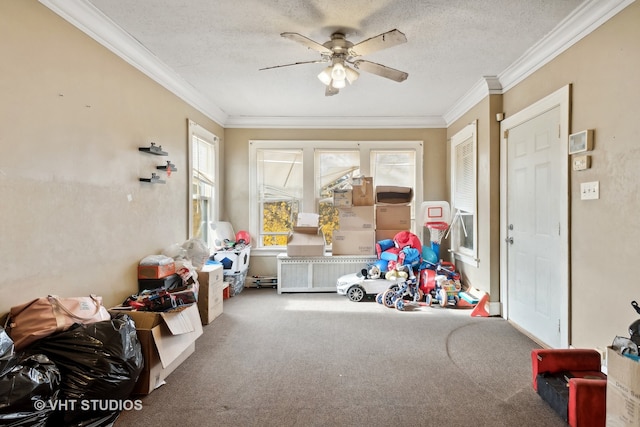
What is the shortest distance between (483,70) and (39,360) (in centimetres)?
427

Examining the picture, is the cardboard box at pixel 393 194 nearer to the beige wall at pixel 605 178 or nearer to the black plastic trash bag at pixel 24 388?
the beige wall at pixel 605 178

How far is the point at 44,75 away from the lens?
→ 6.61ft

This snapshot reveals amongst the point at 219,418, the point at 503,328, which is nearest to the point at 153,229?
the point at 219,418

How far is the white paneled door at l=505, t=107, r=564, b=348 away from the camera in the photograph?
2738mm

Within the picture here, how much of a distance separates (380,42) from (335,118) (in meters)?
2.90

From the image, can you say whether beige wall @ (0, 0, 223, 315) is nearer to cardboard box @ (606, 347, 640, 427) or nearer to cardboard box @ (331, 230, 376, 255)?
cardboard box @ (331, 230, 376, 255)

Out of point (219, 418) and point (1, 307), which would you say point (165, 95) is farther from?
point (219, 418)

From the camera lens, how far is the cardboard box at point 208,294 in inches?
137

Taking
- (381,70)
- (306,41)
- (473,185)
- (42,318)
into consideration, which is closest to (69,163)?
(42,318)

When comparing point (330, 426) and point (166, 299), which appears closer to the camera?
point (330, 426)

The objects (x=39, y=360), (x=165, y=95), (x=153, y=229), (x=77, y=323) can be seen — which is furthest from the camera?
(x=165, y=95)

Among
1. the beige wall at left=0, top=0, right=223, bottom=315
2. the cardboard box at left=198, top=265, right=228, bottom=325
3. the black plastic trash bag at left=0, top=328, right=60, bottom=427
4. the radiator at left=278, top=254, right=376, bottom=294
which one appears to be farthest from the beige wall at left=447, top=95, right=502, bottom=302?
the black plastic trash bag at left=0, top=328, right=60, bottom=427

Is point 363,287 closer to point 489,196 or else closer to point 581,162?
point 489,196

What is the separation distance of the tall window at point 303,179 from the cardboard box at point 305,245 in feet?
1.85
